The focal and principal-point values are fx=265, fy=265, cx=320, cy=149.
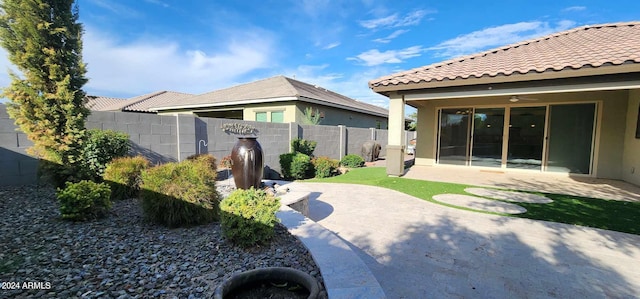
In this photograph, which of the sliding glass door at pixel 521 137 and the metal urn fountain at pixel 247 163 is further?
the sliding glass door at pixel 521 137

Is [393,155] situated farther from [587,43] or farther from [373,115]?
[373,115]

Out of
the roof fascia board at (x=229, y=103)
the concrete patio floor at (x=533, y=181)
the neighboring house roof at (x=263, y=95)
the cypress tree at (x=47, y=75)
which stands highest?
the neighboring house roof at (x=263, y=95)

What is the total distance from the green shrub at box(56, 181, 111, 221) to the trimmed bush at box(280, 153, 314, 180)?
6087mm

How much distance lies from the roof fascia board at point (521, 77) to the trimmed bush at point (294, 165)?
135 inches

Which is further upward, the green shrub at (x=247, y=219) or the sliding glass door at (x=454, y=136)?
the sliding glass door at (x=454, y=136)

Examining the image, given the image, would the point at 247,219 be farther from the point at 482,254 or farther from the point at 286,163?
the point at 286,163

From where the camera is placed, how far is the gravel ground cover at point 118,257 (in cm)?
206

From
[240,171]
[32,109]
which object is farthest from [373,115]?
[32,109]

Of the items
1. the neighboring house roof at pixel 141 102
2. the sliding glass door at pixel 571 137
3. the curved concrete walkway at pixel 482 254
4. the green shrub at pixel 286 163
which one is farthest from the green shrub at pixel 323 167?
the neighboring house roof at pixel 141 102

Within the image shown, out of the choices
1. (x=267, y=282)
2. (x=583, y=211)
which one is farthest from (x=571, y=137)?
(x=267, y=282)

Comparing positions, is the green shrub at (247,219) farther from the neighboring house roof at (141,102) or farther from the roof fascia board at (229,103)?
the neighboring house roof at (141,102)

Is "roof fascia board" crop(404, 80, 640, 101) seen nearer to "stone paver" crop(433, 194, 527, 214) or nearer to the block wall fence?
"stone paver" crop(433, 194, 527, 214)

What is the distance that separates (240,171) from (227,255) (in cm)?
197

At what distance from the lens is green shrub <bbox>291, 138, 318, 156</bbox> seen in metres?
10.4
